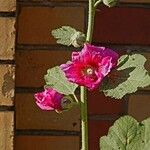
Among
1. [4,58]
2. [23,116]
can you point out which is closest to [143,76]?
[4,58]

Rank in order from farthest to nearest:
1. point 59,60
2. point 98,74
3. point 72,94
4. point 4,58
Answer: point 59,60, point 4,58, point 72,94, point 98,74

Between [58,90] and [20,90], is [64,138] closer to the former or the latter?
[20,90]

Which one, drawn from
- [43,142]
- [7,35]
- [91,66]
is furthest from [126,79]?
[43,142]

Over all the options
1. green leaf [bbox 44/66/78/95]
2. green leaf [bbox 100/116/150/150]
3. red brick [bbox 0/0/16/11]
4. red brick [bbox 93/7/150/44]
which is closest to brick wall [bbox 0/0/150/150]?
red brick [bbox 93/7/150/44]

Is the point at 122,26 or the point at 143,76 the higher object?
the point at 122,26

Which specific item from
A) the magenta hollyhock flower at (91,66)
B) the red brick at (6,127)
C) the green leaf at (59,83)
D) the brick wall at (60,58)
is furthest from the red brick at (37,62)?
the magenta hollyhock flower at (91,66)

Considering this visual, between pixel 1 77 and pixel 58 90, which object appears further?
pixel 1 77

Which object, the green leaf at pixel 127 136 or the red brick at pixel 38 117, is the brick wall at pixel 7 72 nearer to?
the red brick at pixel 38 117
